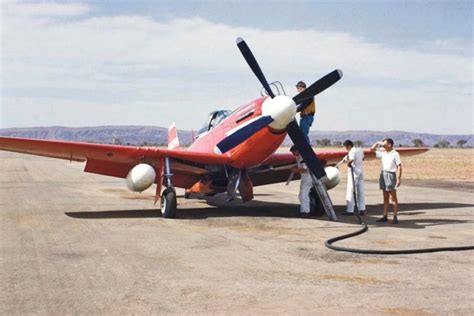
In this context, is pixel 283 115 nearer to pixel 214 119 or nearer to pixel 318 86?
pixel 318 86

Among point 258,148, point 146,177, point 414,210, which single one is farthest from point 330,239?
point 414,210

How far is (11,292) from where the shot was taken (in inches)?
231

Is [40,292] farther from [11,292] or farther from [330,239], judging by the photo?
[330,239]

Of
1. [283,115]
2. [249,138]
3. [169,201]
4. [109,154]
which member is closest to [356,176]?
[249,138]

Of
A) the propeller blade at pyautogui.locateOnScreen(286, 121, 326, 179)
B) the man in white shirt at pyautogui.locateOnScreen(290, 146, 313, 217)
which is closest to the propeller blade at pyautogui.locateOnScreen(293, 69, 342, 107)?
the propeller blade at pyautogui.locateOnScreen(286, 121, 326, 179)

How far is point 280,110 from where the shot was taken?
441 inches

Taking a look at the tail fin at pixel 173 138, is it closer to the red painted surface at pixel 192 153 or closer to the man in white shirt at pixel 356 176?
the red painted surface at pixel 192 153

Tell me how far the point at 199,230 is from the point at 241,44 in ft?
13.6

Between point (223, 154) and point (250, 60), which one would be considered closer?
point (250, 60)

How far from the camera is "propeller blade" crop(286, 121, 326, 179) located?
1209 centimetres

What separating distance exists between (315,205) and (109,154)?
16.0ft

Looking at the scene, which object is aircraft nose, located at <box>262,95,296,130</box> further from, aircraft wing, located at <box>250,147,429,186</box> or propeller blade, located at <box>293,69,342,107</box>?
aircraft wing, located at <box>250,147,429,186</box>

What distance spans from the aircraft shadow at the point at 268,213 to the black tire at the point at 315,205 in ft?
1.09

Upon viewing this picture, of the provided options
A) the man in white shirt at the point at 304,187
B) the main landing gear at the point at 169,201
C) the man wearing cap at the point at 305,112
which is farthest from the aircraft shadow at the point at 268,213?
the man wearing cap at the point at 305,112
